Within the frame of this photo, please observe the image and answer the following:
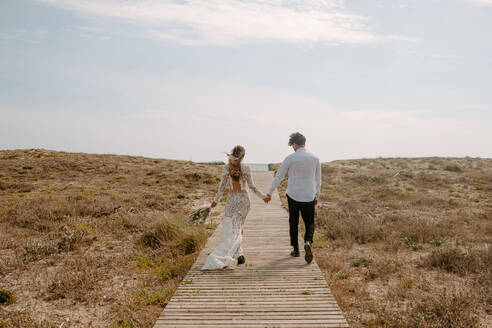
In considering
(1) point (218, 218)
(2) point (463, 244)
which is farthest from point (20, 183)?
(2) point (463, 244)

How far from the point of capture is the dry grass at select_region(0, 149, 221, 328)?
534 centimetres

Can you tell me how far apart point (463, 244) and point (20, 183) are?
71.9 ft

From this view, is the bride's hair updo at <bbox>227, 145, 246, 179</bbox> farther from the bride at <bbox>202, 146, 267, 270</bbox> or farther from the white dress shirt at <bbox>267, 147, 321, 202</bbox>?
the white dress shirt at <bbox>267, 147, 321, 202</bbox>

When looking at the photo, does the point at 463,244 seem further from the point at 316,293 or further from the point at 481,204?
the point at 481,204

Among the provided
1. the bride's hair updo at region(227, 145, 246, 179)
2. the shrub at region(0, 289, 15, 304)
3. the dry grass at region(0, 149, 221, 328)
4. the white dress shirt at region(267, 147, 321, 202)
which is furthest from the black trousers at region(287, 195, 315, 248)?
the shrub at region(0, 289, 15, 304)

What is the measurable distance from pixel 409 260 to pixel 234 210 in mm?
4559

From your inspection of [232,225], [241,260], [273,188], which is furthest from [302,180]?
[241,260]

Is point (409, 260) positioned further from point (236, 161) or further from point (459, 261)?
point (236, 161)

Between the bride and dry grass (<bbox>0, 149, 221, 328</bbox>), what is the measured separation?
3.31 feet

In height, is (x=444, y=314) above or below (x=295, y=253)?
below

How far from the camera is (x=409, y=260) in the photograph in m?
7.95

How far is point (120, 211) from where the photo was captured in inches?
507

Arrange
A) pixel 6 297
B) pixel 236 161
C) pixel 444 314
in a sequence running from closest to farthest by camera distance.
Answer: pixel 444 314
pixel 6 297
pixel 236 161

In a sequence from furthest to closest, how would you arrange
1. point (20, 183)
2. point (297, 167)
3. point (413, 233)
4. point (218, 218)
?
point (20, 183), point (218, 218), point (413, 233), point (297, 167)
